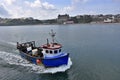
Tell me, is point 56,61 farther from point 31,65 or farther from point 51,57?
point 31,65

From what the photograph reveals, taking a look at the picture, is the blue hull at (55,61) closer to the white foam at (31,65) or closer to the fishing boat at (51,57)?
the fishing boat at (51,57)

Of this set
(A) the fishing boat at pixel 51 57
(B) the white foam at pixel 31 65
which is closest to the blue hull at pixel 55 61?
(A) the fishing boat at pixel 51 57

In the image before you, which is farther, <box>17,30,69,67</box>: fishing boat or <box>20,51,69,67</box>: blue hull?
<box>17,30,69,67</box>: fishing boat

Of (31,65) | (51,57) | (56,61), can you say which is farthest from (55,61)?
(31,65)

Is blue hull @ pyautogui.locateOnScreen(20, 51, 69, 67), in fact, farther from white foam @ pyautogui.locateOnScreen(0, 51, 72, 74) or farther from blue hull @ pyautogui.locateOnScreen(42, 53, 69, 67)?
white foam @ pyautogui.locateOnScreen(0, 51, 72, 74)

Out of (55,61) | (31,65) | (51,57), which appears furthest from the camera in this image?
(31,65)

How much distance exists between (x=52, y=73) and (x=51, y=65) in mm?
1486

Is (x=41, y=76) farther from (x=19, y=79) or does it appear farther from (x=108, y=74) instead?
(x=108, y=74)

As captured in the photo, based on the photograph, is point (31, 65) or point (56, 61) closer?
point (56, 61)

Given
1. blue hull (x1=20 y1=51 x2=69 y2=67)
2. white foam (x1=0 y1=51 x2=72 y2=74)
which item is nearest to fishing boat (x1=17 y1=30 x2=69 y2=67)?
blue hull (x1=20 y1=51 x2=69 y2=67)

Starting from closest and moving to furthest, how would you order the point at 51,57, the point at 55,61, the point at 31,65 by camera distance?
the point at 55,61
the point at 51,57
the point at 31,65

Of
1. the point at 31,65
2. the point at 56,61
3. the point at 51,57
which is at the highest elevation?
the point at 51,57

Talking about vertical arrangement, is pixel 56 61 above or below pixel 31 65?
above

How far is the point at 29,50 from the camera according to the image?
40094mm
